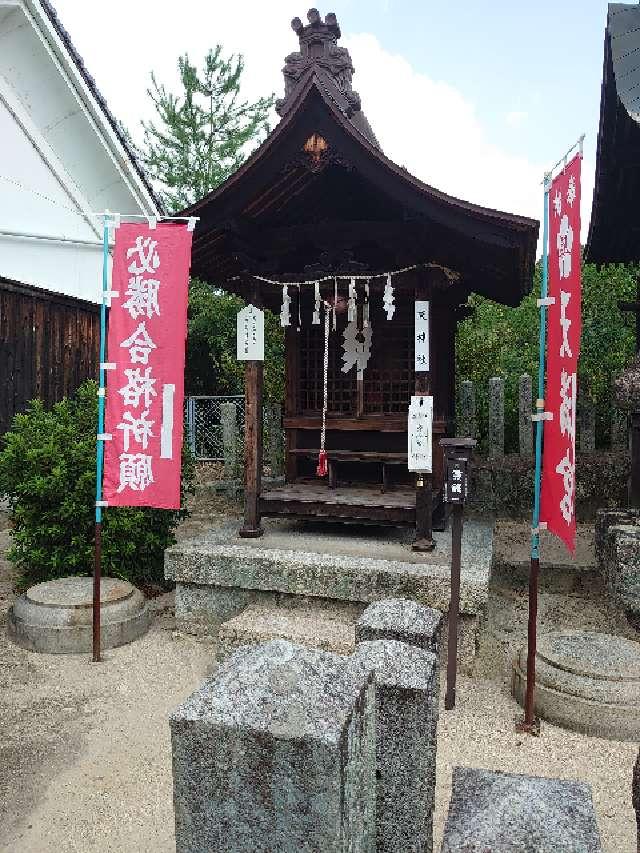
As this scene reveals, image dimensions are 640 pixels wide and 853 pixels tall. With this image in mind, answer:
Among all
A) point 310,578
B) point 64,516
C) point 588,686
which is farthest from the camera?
point 64,516

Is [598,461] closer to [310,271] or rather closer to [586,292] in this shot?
[586,292]

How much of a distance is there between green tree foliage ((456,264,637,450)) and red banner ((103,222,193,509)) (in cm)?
627

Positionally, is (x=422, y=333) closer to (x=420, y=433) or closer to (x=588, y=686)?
(x=420, y=433)

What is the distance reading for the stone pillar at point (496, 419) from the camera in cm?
1038

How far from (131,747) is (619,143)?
26.2ft

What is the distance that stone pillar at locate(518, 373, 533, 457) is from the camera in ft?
34.0

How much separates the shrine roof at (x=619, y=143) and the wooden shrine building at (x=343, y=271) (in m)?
1.74

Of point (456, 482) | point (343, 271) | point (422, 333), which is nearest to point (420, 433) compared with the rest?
point (422, 333)

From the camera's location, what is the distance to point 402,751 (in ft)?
8.68

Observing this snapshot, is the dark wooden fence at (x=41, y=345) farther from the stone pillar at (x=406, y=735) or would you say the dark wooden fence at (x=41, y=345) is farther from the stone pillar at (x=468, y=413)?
the stone pillar at (x=406, y=735)

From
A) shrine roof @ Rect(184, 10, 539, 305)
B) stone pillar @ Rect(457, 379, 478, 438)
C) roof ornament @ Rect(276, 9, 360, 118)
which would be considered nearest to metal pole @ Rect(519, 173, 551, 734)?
shrine roof @ Rect(184, 10, 539, 305)

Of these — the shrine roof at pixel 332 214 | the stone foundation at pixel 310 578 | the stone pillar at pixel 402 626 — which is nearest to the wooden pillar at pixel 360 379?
the shrine roof at pixel 332 214

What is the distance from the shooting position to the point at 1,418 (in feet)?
32.5

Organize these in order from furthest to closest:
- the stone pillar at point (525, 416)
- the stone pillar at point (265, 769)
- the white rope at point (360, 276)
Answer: the stone pillar at point (525, 416)
the white rope at point (360, 276)
the stone pillar at point (265, 769)
